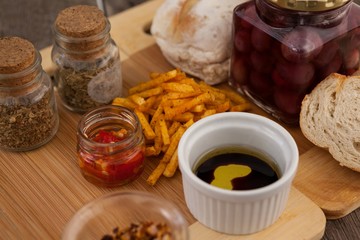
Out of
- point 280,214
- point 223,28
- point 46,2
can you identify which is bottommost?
point 46,2

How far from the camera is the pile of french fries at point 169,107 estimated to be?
7.18ft

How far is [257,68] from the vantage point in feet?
7.78

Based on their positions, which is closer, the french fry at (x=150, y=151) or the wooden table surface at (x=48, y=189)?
the wooden table surface at (x=48, y=189)

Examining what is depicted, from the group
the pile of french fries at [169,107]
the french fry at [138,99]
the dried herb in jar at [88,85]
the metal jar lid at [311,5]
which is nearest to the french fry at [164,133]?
the pile of french fries at [169,107]

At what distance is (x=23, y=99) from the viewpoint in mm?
2191

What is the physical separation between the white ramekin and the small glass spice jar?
0.46 metres

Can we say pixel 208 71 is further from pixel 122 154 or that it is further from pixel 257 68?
pixel 122 154

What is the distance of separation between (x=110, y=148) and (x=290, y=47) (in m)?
0.65

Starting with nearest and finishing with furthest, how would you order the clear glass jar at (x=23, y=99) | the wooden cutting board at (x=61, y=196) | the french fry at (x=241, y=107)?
the wooden cutting board at (x=61, y=196)
the clear glass jar at (x=23, y=99)
the french fry at (x=241, y=107)

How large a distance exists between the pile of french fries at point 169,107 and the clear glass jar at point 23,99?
241mm

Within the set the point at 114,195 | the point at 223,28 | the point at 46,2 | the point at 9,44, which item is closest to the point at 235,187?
the point at 114,195

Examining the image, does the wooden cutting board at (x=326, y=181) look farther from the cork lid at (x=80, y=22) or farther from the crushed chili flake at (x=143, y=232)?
the cork lid at (x=80, y=22)

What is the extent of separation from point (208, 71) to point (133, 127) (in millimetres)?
436

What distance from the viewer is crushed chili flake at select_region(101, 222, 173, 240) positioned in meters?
1.83
